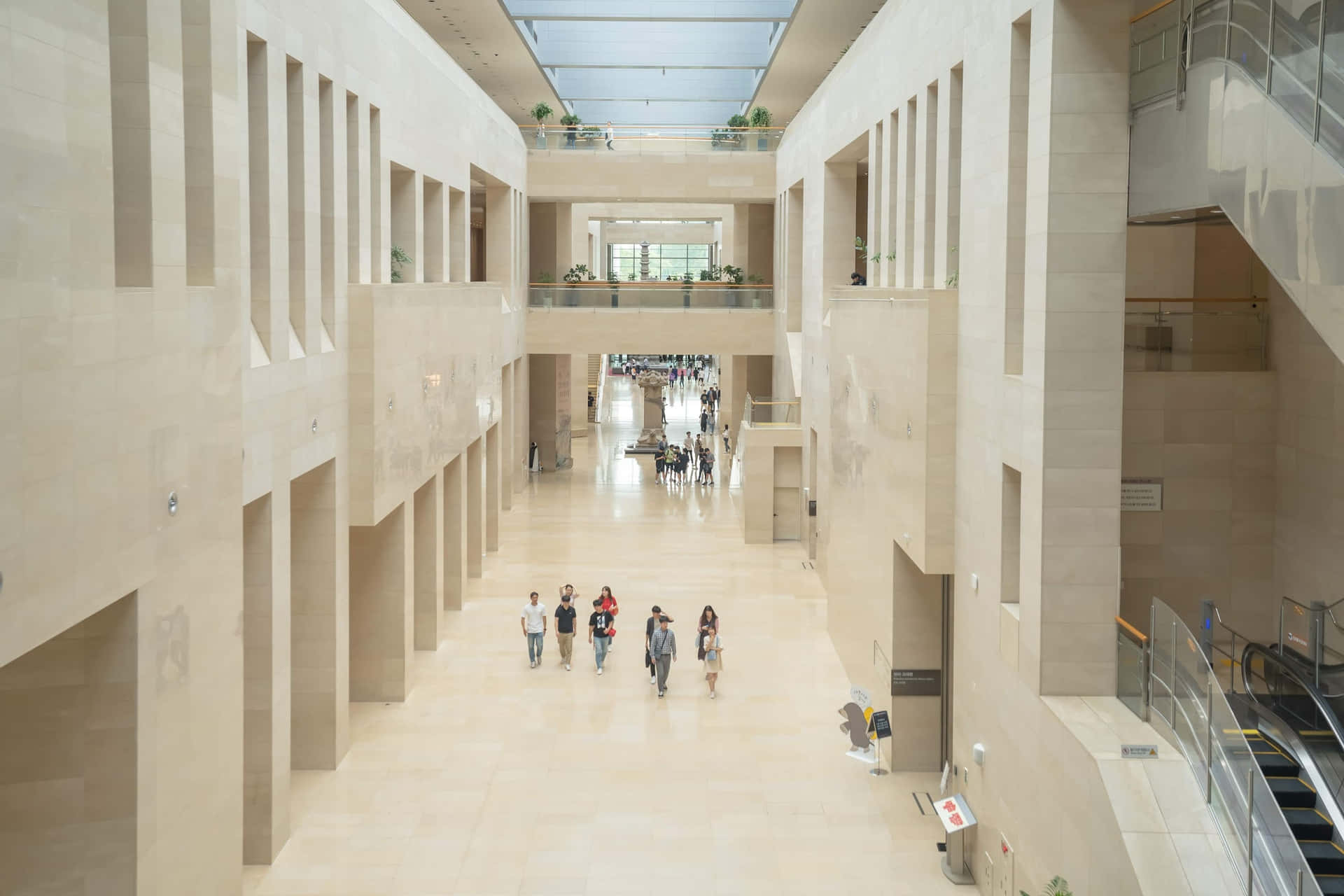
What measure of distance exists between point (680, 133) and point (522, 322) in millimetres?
7041

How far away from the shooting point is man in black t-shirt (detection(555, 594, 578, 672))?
1788 centimetres

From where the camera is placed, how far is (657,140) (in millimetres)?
33938

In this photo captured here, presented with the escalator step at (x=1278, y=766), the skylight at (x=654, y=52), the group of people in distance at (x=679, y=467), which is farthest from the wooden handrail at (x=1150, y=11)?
the group of people in distance at (x=679, y=467)

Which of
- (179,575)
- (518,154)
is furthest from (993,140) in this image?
(518,154)

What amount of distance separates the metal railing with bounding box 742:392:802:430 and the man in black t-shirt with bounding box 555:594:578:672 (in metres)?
10.3

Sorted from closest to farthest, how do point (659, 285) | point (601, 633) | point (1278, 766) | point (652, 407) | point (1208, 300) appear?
point (1278, 766)
point (1208, 300)
point (601, 633)
point (659, 285)
point (652, 407)

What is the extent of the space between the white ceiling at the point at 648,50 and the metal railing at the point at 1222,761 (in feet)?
63.7

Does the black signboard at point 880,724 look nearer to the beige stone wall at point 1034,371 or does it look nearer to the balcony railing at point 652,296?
the beige stone wall at point 1034,371

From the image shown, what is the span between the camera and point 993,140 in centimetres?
1134

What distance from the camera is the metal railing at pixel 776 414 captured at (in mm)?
27297

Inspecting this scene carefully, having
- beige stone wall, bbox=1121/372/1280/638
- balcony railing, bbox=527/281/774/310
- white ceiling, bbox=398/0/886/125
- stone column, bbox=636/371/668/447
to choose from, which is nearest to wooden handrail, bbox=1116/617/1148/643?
beige stone wall, bbox=1121/372/1280/638

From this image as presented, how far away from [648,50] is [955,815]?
26646mm

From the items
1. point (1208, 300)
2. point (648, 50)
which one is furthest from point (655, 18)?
point (1208, 300)

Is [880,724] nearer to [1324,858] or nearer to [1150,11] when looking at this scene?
[1324,858]
